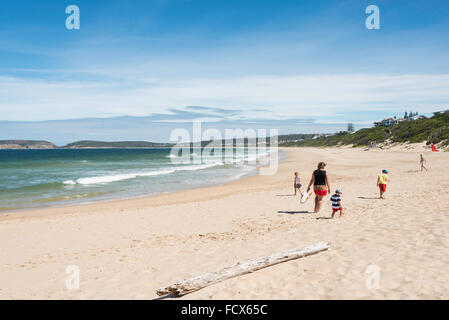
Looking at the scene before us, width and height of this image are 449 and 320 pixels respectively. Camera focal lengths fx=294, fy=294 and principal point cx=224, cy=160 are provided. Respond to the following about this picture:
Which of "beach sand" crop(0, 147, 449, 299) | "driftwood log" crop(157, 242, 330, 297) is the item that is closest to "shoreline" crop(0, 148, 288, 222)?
"beach sand" crop(0, 147, 449, 299)

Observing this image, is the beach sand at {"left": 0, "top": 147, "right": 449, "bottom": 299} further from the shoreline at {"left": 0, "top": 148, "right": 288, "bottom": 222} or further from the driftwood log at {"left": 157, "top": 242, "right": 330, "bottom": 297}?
the shoreline at {"left": 0, "top": 148, "right": 288, "bottom": 222}

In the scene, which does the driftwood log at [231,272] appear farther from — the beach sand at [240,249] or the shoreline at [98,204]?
the shoreline at [98,204]

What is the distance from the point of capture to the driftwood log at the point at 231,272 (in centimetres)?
483

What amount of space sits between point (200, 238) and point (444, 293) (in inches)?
239

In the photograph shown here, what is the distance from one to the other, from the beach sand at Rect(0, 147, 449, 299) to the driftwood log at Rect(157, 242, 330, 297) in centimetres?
12

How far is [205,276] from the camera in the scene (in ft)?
16.4

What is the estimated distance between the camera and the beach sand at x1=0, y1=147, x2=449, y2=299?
15.8ft

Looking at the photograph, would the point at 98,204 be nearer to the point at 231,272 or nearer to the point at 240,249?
the point at 240,249

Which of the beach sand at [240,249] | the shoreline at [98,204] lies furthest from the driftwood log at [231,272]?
the shoreline at [98,204]

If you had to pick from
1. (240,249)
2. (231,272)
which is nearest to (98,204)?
(240,249)

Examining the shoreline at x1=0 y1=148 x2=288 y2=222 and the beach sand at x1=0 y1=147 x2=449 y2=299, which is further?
the shoreline at x1=0 y1=148 x2=288 y2=222

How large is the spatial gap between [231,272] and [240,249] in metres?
2.10

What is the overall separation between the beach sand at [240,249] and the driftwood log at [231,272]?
12cm
